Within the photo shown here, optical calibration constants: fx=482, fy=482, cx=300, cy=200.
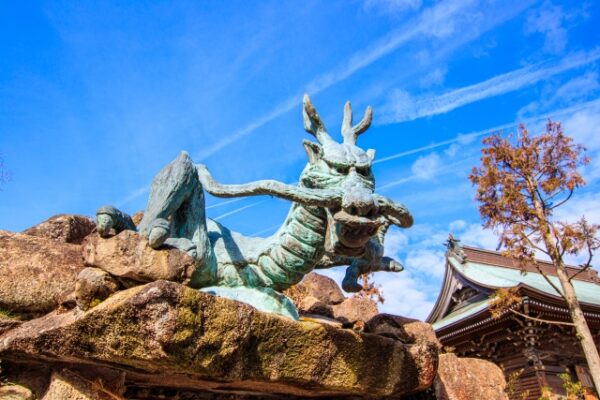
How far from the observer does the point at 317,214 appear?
2.92 meters

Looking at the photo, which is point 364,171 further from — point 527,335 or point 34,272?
point 527,335

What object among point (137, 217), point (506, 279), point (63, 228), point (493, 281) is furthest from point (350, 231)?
point (506, 279)

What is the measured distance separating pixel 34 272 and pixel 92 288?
2.41 ft

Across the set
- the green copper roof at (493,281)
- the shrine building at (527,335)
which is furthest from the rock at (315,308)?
the green copper roof at (493,281)

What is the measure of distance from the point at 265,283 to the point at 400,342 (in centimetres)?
93

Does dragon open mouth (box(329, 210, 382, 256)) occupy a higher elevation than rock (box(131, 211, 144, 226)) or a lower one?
lower

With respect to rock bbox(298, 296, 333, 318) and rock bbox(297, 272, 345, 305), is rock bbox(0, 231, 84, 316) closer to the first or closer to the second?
rock bbox(298, 296, 333, 318)

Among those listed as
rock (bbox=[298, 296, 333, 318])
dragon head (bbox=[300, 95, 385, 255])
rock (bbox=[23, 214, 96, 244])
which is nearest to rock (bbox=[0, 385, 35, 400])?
rock (bbox=[23, 214, 96, 244])

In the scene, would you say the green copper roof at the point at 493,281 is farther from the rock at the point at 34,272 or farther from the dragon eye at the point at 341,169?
the rock at the point at 34,272

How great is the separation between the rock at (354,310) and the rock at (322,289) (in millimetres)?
158

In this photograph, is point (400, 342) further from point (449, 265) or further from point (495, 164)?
point (449, 265)

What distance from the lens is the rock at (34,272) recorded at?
8.92 ft

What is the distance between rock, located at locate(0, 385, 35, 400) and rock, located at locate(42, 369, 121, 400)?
0.08 m

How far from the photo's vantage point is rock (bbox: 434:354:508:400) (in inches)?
143
